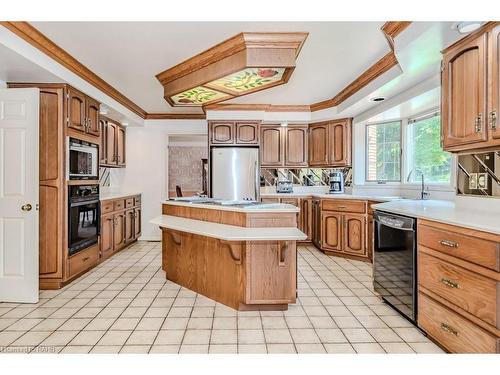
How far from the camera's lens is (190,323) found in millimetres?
2436

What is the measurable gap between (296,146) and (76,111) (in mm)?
3424

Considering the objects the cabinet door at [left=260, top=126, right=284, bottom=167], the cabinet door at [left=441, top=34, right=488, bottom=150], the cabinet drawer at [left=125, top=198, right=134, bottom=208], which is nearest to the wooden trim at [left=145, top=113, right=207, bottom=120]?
the cabinet door at [left=260, top=126, right=284, bottom=167]

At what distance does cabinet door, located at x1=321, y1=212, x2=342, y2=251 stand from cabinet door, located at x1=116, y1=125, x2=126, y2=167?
3525 mm

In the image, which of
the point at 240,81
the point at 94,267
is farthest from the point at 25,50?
the point at 94,267

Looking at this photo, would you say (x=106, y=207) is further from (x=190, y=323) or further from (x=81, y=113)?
(x=190, y=323)

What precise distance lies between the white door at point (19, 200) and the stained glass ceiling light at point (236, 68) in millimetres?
1356

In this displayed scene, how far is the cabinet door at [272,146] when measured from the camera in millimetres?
5480

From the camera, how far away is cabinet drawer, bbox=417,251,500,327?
5.32 feet

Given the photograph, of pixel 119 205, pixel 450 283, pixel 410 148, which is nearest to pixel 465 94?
pixel 450 283

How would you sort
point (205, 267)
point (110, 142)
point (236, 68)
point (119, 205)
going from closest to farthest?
point (236, 68)
point (205, 267)
point (119, 205)
point (110, 142)

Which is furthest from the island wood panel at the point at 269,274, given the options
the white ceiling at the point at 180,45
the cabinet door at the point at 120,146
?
the cabinet door at the point at 120,146

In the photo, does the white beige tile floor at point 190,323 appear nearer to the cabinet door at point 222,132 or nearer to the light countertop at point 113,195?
the light countertop at point 113,195

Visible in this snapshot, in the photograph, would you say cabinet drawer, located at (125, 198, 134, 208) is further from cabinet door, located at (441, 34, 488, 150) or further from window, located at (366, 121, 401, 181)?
cabinet door, located at (441, 34, 488, 150)

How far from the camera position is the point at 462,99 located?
228cm
